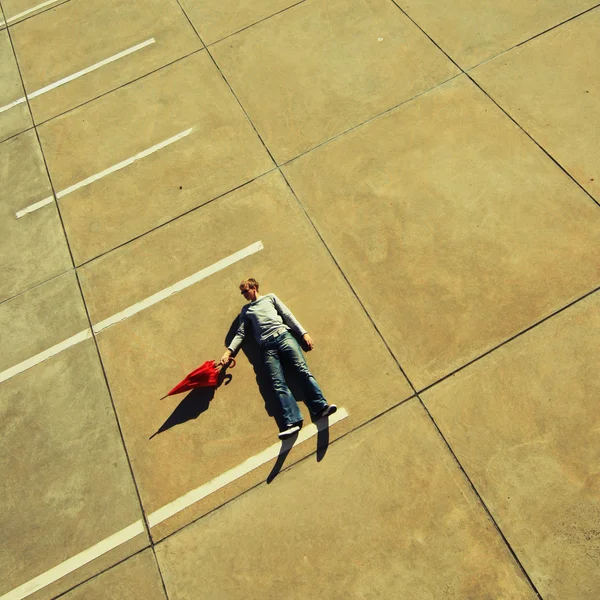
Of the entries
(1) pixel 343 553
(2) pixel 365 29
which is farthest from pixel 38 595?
(2) pixel 365 29

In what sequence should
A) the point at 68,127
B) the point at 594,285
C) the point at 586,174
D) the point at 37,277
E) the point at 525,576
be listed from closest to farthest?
the point at 525,576 → the point at 594,285 → the point at 586,174 → the point at 37,277 → the point at 68,127

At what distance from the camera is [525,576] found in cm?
512

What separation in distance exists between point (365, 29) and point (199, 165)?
368 cm

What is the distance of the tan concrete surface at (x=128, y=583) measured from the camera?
5.54m

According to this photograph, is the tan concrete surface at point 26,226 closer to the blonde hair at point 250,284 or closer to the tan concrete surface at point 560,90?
the blonde hair at point 250,284

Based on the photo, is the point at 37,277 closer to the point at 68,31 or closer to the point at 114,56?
the point at 114,56

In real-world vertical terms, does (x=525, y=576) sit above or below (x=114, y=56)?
below

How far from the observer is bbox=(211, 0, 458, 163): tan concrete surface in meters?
8.08

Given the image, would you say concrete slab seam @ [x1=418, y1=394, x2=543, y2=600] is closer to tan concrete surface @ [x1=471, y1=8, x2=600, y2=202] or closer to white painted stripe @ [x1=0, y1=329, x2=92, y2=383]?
tan concrete surface @ [x1=471, y1=8, x2=600, y2=202]

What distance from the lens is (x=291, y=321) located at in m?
6.38

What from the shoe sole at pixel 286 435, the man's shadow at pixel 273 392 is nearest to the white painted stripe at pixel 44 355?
the man's shadow at pixel 273 392

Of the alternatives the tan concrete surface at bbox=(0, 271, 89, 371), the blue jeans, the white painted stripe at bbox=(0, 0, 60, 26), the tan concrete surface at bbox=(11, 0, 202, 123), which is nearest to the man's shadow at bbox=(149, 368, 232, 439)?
the blue jeans

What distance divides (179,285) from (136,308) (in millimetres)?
640

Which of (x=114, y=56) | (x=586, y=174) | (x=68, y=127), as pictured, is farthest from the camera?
(x=114, y=56)
